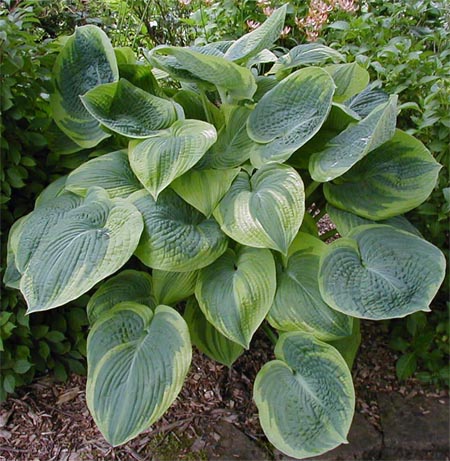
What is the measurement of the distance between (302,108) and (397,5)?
30.1 inches

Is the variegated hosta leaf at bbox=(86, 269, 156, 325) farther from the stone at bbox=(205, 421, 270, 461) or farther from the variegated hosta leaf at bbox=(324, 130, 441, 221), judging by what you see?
the variegated hosta leaf at bbox=(324, 130, 441, 221)

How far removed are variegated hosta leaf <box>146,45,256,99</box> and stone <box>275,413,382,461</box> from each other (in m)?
0.96

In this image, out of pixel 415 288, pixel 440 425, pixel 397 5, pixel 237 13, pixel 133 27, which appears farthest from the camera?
pixel 133 27

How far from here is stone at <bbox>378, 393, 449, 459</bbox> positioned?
1.31m

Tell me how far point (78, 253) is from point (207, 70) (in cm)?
54

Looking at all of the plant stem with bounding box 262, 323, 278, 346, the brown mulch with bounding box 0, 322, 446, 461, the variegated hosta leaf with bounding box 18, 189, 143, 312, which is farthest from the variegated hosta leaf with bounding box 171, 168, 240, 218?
the brown mulch with bounding box 0, 322, 446, 461

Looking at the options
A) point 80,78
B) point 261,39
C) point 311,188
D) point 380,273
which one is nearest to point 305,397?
point 380,273

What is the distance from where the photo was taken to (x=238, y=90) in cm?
132

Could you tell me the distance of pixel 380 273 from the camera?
1.09m

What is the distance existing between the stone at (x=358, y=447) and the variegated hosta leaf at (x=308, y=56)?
3.39ft

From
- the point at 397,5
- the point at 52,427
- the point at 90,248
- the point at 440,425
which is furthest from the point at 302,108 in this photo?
the point at 52,427

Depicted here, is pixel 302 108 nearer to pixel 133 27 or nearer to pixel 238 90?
pixel 238 90

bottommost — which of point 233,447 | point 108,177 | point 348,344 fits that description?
point 233,447

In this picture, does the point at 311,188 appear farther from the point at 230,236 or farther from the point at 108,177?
the point at 108,177
